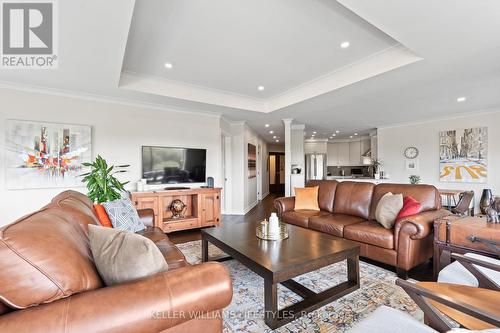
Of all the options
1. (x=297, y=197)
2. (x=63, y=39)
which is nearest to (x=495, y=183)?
(x=297, y=197)

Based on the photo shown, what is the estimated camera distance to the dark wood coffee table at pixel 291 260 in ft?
5.37

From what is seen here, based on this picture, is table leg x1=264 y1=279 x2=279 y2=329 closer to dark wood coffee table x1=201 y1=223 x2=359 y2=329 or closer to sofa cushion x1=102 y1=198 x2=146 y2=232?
dark wood coffee table x1=201 y1=223 x2=359 y2=329

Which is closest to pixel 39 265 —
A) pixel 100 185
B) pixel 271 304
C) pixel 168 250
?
pixel 168 250

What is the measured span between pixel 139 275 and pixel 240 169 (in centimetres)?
499

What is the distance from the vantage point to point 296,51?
2.93 metres

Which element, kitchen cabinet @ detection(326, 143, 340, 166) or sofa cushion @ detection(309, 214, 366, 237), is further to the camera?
kitchen cabinet @ detection(326, 143, 340, 166)

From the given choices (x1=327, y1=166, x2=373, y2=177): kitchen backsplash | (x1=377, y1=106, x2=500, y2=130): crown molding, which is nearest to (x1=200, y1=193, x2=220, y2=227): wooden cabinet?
(x1=377, y1=106, x2=500, y2=130): crown molding

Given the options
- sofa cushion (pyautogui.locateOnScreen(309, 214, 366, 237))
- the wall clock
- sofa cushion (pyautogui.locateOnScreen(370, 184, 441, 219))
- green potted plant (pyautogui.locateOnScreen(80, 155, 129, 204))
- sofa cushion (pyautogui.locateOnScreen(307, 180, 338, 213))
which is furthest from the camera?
the wall clock

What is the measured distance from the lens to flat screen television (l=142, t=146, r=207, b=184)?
14.1 ft

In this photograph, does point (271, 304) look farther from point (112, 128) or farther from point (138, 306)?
point (112, 128)

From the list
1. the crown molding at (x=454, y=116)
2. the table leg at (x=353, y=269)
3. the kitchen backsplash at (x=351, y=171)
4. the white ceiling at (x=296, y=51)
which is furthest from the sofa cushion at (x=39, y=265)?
the kitchen backsplash at (x=351, y=171)

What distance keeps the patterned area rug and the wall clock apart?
5104 millimetres

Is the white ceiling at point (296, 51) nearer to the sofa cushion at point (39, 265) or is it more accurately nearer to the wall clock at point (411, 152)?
the sofa cushion at point (39, 265)

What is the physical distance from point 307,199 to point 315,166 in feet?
15.5
